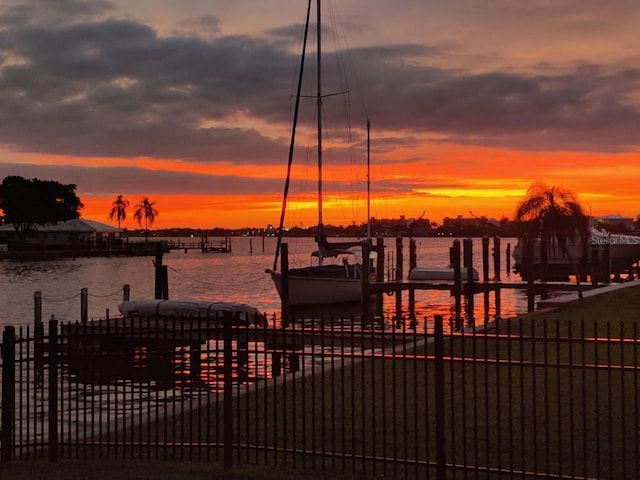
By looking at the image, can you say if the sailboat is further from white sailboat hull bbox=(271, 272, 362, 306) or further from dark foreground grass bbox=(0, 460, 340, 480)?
dark foreground grass bbox=(0, 460, 340, 480)

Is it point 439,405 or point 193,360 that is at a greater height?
point 439,405

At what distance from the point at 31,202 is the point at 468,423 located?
425 ft

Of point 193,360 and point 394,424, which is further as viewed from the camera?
point 193,360

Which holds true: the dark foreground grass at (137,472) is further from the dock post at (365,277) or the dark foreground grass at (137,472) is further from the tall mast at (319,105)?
the tall mast at (319,105)

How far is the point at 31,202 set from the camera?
13088cm

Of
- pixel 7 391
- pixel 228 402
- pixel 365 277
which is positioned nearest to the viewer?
pixel 228 402

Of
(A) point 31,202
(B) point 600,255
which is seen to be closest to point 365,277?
(B) point 600,255

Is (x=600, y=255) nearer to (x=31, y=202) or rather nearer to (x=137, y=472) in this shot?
(x=137, y=472)

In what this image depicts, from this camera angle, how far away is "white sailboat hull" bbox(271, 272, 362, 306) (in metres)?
47.3

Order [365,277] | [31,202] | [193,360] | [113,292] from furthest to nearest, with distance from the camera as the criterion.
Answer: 1. [31,202]
2. [113,292]
3. [365,277]
4. [193,360]

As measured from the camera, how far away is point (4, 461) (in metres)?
10.1

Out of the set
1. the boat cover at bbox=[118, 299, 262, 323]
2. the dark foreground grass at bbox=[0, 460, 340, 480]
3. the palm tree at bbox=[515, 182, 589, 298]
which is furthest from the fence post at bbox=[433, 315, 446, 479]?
the palm tree at bbox=[515, 182, 589, 298]

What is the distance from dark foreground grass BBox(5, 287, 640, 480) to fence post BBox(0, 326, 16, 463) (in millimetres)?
387

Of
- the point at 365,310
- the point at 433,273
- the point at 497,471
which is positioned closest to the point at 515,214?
the point at 365,310
